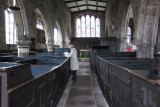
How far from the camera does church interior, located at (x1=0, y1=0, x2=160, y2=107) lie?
125cm

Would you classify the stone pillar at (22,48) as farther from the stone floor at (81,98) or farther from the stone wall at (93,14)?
the stone wall at (93,14)

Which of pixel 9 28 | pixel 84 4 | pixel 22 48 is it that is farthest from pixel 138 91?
pixel 84 4

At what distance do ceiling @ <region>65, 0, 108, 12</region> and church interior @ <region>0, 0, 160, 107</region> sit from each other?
4.9 inches

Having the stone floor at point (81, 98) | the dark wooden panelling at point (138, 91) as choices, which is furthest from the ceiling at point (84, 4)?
the dark wooden panelling at point (138, 91)

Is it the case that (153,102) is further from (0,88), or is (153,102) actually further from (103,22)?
(103,22)

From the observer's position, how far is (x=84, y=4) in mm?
17641

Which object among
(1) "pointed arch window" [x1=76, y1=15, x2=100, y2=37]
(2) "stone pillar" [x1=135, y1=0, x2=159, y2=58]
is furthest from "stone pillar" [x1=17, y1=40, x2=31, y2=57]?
(1) "pointed arch window" [x1=76, y1=15, x2=100, y2=37]

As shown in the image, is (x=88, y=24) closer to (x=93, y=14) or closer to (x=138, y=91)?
(x=93, y=14)

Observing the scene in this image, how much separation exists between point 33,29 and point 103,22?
1039cm

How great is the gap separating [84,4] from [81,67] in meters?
11.7

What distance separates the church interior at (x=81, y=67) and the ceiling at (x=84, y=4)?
0.41 ft

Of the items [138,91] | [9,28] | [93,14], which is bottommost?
[138,91]

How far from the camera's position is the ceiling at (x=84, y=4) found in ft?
52.7

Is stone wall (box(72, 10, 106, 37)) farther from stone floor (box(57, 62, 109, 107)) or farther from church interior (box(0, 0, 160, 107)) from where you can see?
stone floor (box(57, 62, 109, 107))
